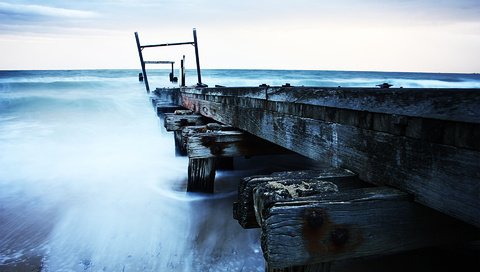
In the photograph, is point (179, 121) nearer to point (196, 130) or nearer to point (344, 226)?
point (196, 130)

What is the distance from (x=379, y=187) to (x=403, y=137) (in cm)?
21

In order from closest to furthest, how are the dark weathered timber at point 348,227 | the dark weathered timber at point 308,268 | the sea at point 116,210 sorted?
the dark weathered timber at point 348,227, the dark weathered timber at point 308,268, the sea at point 116,210

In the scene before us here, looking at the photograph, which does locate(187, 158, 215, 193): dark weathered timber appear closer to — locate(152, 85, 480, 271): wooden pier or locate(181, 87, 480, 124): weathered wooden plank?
locate(181, 87, 480, 124): weathered wooden plank

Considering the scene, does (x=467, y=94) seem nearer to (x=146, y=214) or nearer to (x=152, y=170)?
(x=146, y=214)

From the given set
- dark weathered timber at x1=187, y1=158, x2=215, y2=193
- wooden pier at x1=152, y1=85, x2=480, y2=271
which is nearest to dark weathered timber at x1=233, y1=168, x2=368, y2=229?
wooden pier at x1=152, y1=85, x2=480, y2=271

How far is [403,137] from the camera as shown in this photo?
1.29 meters

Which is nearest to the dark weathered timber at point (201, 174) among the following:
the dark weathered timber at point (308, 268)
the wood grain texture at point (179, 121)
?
the wood grain texture at point (179, 121)

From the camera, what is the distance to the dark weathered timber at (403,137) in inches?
41.3

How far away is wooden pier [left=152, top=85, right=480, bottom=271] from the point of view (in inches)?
42.5

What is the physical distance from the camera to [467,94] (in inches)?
39.6

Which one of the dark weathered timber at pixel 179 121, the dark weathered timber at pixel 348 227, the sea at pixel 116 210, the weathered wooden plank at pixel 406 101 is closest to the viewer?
the weathered wooden plank at pixel 406 101

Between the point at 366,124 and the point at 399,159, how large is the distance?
230 mm

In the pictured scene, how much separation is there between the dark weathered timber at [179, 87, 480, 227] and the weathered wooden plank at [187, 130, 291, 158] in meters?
1.11

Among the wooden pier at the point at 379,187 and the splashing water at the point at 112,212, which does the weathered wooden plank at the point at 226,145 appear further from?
the wooden pier at the point at 379,187
